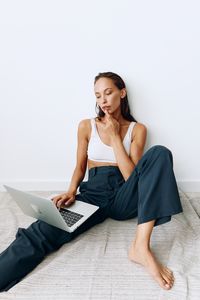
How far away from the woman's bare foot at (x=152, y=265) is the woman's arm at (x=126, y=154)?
352mm

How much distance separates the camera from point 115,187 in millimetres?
1487

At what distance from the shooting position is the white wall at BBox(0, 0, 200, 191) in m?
1.55

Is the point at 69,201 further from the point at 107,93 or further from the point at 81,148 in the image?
the point at 107,93

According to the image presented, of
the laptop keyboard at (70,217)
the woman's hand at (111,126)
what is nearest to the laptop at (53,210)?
the laptop keyboard at (70,217)

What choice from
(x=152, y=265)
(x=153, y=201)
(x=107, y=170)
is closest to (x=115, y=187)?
(x=107, y=170)

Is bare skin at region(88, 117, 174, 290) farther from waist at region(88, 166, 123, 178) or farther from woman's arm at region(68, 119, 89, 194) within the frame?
woman's arm at region(68, 119, 89, 194)

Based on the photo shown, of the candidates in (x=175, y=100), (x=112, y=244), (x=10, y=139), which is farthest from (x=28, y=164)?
(x=175, y=100)

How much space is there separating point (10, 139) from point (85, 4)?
0.84 m

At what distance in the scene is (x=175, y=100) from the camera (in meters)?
1.67

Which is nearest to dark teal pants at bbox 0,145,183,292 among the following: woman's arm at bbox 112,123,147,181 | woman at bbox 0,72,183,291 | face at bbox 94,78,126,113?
woman at bbox 0,72,183,291

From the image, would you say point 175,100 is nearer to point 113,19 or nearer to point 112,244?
point 113,19

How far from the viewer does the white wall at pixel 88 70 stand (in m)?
1.55

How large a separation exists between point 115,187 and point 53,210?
413mm

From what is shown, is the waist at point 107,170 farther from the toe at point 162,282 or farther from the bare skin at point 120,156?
the toe at point 162,282
